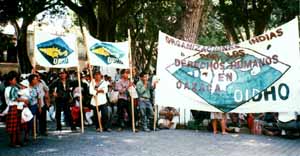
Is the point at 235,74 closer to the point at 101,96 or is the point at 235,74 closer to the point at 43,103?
the point at 101,96

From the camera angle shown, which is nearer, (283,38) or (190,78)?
(283,38)

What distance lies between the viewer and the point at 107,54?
1252cm

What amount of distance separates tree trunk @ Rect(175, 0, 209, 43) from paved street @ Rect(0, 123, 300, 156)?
327cm

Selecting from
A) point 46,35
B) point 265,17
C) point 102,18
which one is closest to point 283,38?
point 46,35

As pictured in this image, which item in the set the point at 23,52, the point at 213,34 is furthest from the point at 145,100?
the point at 213,34

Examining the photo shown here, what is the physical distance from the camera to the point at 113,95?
13031 millimetres

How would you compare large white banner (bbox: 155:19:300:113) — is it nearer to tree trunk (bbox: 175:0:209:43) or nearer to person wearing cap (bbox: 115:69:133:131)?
person wearing cap (bbox: 115:69:133:131)

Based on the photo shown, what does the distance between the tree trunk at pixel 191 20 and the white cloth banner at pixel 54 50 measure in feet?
11.3

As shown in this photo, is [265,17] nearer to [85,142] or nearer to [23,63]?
[23,63]

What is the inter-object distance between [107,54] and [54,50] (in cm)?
147

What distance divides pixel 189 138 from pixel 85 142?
8.00ft

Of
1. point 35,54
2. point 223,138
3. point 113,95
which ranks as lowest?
point 223,138

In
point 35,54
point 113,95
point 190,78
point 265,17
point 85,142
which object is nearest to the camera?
point 85,142

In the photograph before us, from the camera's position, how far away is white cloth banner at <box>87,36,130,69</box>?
40.7ft
